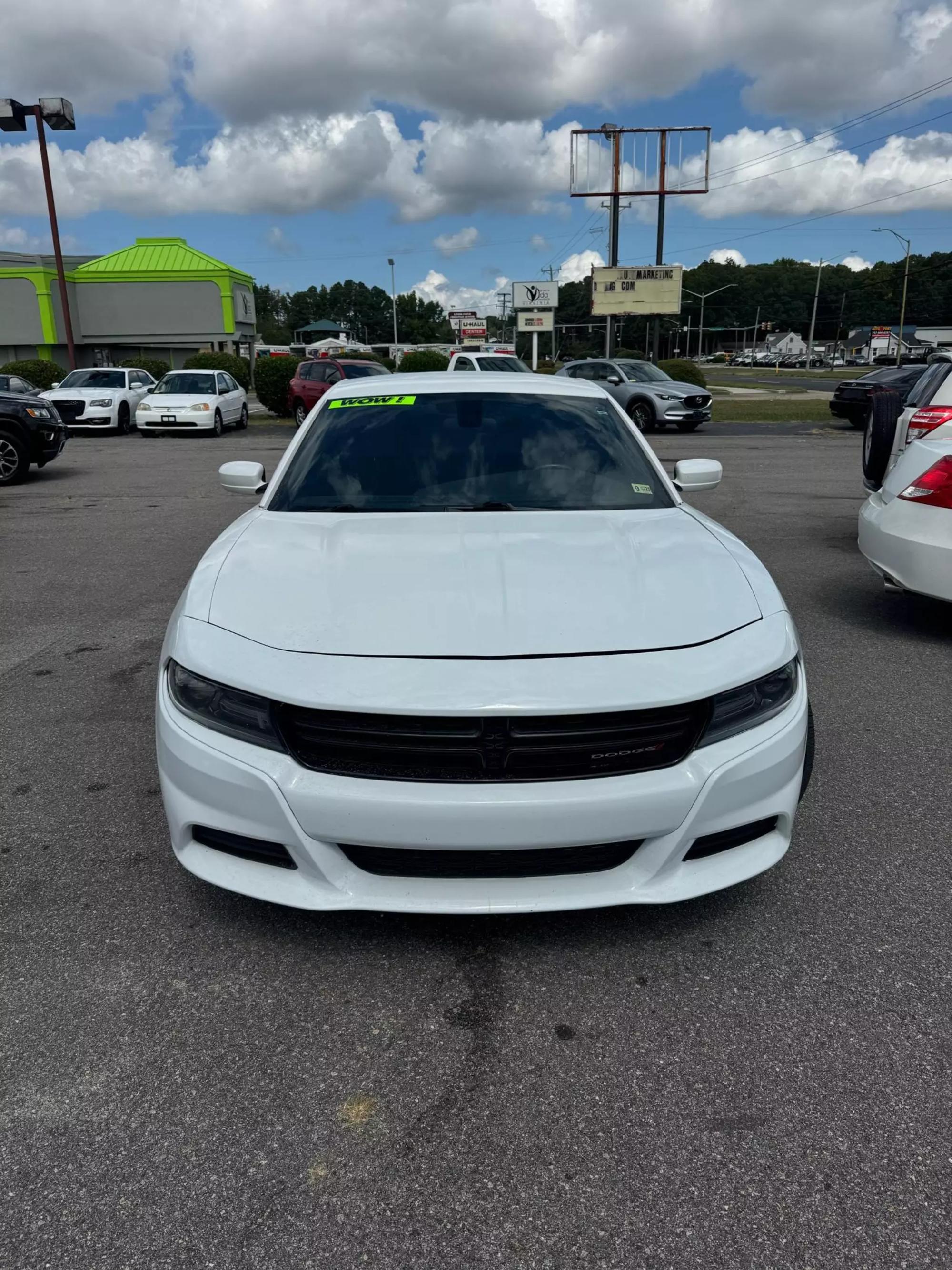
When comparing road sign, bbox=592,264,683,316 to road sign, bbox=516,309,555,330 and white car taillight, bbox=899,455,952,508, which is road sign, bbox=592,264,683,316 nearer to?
road sign, bbox=516,309,555,330

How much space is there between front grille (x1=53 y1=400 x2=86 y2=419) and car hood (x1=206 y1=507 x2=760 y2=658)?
2037 centimetres

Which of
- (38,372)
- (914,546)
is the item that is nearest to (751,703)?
(914,546)

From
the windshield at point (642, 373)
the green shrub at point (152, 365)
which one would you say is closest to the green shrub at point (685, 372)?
the windshield at point (642, 373)

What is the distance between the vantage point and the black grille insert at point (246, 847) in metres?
2.43

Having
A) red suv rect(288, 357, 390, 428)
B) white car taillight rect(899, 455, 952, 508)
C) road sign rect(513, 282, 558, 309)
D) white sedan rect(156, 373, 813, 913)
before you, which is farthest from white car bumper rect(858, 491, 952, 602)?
road sign rect(513, 282, 558, 309)

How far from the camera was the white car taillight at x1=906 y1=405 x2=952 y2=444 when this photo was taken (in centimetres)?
619

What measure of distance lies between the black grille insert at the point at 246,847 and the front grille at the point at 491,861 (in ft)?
0.56

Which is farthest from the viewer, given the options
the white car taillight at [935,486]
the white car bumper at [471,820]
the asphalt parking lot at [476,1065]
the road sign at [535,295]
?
the road sign at [535,295]

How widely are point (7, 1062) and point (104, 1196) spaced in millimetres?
543

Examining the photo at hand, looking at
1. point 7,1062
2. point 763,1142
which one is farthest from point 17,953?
point 763,1142

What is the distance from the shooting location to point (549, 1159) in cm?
198

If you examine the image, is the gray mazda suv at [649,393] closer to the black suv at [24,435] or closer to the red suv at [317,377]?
the red suv at [317,377]

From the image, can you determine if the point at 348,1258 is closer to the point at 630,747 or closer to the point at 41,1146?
the point at 41,1146

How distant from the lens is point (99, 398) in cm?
2158
